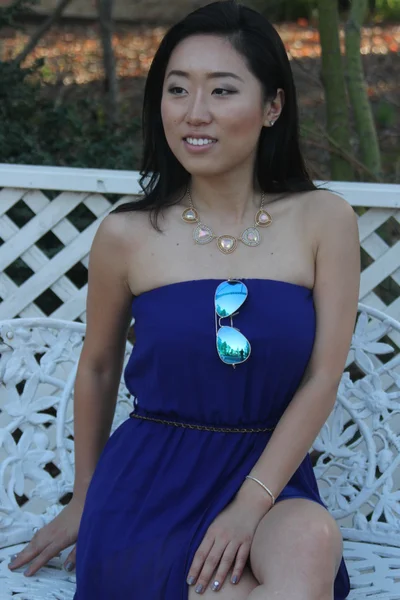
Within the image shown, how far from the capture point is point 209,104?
80.1 inches

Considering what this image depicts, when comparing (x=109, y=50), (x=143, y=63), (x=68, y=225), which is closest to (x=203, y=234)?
(x=68, y=225)

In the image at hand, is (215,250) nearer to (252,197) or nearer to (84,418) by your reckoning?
(252,197)

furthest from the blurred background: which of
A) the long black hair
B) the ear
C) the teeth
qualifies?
the teeth

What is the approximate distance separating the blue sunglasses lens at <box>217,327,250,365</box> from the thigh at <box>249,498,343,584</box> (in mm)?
324

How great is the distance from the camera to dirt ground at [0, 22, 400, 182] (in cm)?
627

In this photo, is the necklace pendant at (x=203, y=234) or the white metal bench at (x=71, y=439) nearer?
the necklace pendant at (x=203, y=234)

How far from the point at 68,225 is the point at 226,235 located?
919 millimetres

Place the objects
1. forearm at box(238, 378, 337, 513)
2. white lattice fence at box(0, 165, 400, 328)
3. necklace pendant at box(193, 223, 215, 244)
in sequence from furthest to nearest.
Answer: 1. white lattice fence at box(0, 165, 400, 328)
2. necklace pendant at box(193, 223, 215, 244)
3. forearm at box(238, 378, 337, 513)

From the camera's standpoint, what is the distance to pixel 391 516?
2508 millimetres

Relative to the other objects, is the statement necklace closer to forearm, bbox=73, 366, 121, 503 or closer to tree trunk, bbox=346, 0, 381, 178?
forearm, bbox=73, 366, 121, 503

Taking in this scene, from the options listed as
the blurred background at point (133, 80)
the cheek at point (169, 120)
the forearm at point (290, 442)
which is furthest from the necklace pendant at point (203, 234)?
the blurred background at point (133, 80)

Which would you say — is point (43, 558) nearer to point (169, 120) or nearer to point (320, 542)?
point (320, 542)

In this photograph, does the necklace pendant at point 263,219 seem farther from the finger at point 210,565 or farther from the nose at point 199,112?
the finger at point 210,565

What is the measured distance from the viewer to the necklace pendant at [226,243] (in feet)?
7.04
